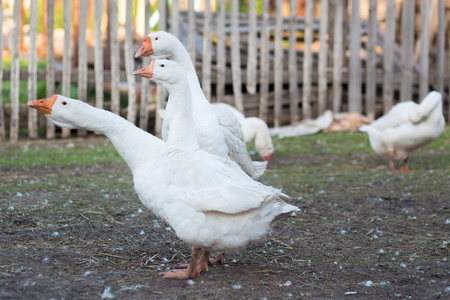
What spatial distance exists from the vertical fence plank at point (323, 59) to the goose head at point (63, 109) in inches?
315

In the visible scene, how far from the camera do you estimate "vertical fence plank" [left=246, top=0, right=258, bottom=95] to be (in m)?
9.80

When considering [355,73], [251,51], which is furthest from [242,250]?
[355,73]

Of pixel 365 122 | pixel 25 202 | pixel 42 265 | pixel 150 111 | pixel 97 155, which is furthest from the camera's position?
pixel 365 122

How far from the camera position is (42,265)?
132 inches

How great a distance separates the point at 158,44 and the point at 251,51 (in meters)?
5.36

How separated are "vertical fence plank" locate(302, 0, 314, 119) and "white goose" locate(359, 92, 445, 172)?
3.41 meters

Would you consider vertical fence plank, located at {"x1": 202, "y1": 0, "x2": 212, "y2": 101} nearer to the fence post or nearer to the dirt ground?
the dirt ground

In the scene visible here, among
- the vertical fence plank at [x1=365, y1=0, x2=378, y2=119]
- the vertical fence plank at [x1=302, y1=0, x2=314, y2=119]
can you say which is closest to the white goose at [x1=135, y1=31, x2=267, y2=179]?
the vertical fence plank at [x1=302, y1=0, x2=314, y2=119]

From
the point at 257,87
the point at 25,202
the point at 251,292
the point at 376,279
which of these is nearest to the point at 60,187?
the point at 25,202

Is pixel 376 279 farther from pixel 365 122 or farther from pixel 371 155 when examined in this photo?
pixel 365 122

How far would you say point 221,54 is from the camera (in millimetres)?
9688

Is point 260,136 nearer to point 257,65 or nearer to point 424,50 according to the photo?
point 257,65

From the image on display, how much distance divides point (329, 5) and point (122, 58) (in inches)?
173

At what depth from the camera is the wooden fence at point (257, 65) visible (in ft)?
28.6
